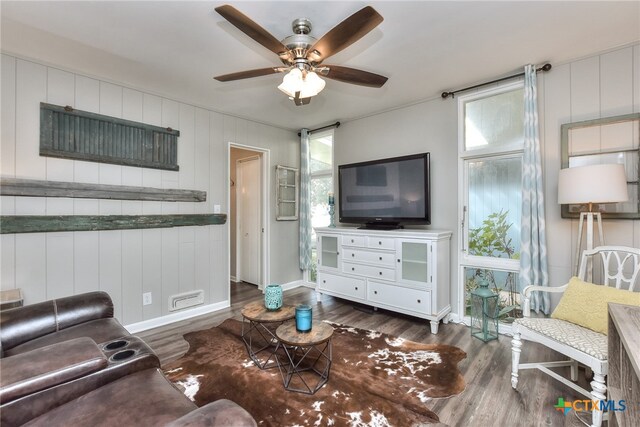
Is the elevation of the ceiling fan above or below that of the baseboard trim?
above

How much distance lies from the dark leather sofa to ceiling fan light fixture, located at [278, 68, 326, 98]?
1702 millimetres

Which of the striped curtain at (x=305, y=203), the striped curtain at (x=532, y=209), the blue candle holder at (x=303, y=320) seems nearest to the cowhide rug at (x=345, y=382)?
the blue candle holder at (x=303, y=320)

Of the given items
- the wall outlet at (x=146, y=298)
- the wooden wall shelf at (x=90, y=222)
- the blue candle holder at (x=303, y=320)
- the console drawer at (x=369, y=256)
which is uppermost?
the wooden wall shelf at (x=90, y=222)

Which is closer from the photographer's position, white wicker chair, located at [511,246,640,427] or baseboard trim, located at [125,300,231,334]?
white wicker chair, located at [511,246,640,427]

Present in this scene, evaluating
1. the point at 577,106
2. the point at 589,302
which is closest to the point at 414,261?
the point at 589,302

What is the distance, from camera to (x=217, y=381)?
2.03 metres

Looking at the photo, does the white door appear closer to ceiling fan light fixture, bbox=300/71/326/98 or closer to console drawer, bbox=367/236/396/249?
console drawer, bbox=367/236/396/249

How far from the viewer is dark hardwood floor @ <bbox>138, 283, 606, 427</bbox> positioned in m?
1.69

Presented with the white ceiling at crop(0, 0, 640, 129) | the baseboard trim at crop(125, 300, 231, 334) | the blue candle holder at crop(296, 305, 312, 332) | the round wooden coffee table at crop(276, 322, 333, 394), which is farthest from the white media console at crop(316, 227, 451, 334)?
the white ceiling at crop(0, 0, 640, 129)

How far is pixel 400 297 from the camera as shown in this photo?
3.10m

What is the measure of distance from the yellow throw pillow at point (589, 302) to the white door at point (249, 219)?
371cm

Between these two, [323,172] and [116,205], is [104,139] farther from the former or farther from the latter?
[323,172]

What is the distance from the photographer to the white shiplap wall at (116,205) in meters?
2.36

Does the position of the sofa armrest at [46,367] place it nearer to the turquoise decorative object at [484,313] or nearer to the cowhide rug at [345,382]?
the cowhide rug at [345,382]
